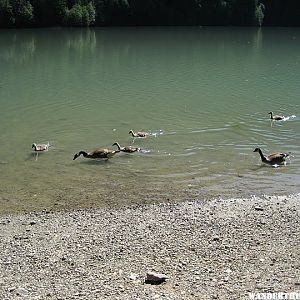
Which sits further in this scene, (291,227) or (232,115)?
(232,115)

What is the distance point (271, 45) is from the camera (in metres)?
65.0

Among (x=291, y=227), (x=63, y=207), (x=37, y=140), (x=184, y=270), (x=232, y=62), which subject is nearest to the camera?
(x=184, y=270)

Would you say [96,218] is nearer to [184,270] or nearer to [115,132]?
[184,270]

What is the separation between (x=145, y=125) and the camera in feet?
78.8

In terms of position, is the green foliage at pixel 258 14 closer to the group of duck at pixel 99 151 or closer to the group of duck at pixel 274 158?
the group of duck at pixel 99 151

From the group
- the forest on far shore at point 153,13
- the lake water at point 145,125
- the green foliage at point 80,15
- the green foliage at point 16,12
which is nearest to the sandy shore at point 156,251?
the lake water at point 145,125

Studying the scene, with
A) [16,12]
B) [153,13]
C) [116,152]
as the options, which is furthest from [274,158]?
[153,13]

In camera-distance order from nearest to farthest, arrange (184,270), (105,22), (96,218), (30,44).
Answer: (184,270)
(96,218)
(30,44)
(105,22)

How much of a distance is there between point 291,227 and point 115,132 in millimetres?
11274

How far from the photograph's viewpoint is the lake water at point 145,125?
54.0 feet

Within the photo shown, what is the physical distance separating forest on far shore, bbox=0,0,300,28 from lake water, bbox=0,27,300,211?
39081mm

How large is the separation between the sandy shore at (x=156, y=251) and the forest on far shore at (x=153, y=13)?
75.3 metres

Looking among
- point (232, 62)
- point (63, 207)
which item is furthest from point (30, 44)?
point (63, 207)

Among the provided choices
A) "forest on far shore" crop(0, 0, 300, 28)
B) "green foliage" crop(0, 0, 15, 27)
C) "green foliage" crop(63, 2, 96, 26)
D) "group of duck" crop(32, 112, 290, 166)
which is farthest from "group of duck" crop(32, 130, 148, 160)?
"green foliage" crop(63, 2, 96, 26)
